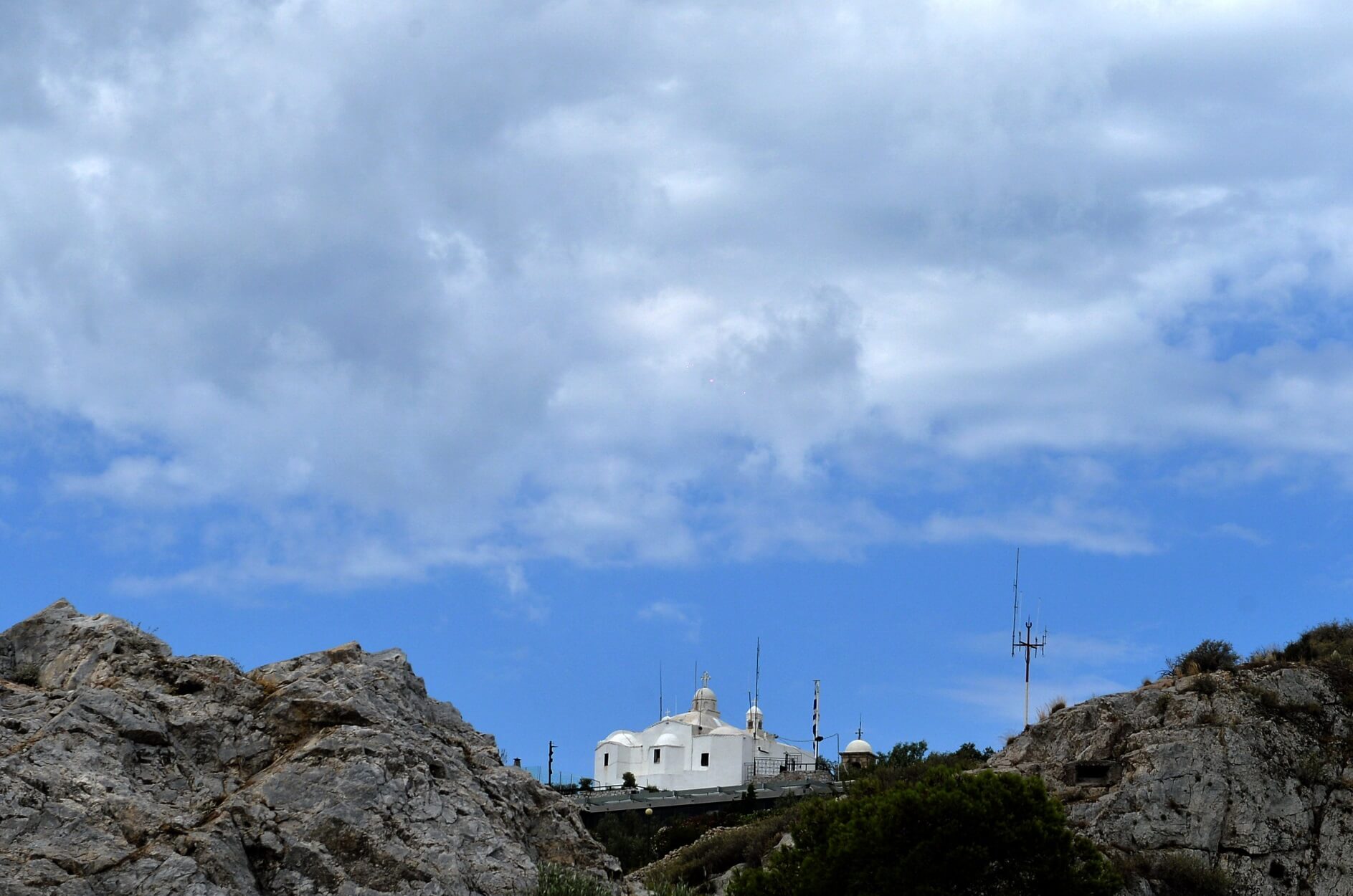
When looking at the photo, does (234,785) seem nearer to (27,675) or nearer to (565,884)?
(27,675)

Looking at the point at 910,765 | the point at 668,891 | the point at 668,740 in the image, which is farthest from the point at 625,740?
the point at 668,891

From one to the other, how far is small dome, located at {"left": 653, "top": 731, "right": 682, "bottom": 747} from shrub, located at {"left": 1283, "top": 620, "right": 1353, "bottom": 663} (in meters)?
63.6

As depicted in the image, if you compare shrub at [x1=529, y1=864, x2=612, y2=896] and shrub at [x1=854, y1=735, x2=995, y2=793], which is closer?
shrub at [x1=529, y1=864, x2=612, y2=896]

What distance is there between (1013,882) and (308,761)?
56.9 ft

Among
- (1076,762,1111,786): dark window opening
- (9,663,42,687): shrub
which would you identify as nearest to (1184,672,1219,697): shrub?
(1076,762,1111,786): dark window opening

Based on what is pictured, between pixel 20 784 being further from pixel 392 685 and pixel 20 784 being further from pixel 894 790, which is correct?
pixel 894 790

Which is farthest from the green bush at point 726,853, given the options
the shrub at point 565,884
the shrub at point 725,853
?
the shrub at point 565,884

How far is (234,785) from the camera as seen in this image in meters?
19.4

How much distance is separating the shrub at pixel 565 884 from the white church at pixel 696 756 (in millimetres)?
75973

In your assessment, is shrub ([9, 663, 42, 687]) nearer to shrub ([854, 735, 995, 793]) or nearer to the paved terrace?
shrub ([854, 735, 995, 793])

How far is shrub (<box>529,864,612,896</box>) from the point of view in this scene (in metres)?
19.9

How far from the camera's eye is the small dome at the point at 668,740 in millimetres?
104500

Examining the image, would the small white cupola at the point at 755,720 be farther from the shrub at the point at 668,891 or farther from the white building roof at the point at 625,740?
the shrub at the point at 668,891

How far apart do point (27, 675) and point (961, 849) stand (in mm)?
19529
